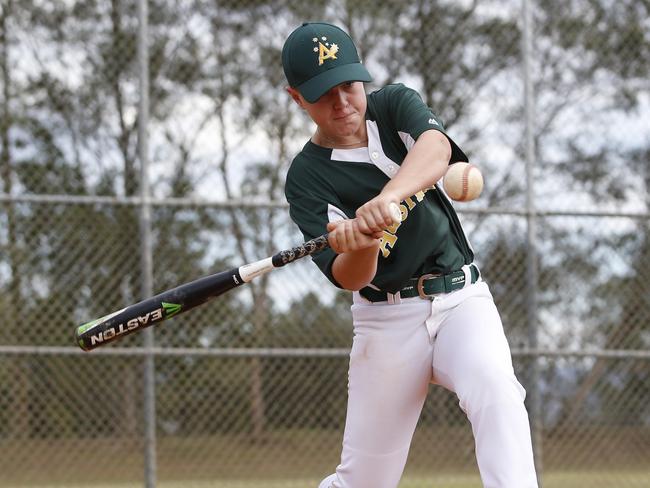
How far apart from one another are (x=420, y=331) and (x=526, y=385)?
382cm

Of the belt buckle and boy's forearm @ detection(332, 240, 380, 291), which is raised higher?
boy's forearm @ detection(332, 240, 380, 291)

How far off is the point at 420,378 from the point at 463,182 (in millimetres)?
765

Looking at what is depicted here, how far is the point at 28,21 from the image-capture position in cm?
755

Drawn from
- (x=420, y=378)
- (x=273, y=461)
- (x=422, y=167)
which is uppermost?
(x=422, y=167)

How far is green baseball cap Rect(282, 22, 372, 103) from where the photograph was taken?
3670 mm

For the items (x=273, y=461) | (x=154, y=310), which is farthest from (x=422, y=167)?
(x=273, y=461)

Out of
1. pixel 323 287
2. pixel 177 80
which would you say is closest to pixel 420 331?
pixel 323 287

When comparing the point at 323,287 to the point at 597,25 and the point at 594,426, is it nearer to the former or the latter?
the point at 594,426

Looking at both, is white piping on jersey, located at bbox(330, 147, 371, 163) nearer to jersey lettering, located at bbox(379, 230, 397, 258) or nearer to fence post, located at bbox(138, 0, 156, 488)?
jersey lettering, located at bbox(379, 230, 397, 258)

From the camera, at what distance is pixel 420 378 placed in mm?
3914

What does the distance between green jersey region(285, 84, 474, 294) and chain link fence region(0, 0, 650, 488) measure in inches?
125

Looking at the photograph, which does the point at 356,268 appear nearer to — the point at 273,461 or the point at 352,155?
the point at 352,155

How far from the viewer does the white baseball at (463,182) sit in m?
3.59

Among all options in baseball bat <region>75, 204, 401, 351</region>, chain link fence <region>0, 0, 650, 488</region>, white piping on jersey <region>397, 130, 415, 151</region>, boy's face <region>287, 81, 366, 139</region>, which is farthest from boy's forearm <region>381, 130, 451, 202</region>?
chain link fence <region>0, 0, 650, 488</region>
